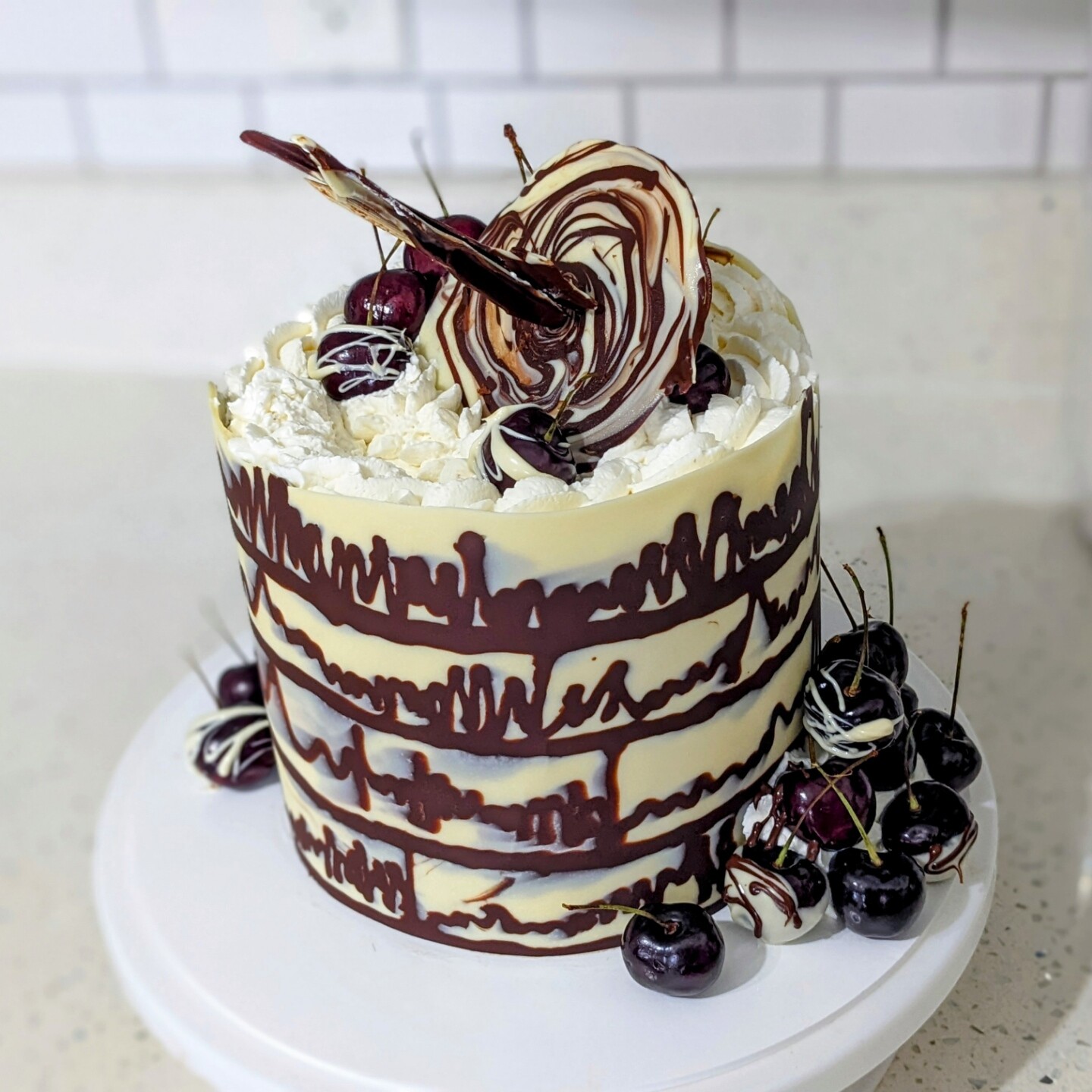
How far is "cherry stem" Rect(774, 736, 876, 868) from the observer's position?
2.49 ft

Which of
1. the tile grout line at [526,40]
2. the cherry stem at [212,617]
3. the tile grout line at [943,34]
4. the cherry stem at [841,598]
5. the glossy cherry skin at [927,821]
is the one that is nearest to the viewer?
the glossy cherry skin at [927,821]

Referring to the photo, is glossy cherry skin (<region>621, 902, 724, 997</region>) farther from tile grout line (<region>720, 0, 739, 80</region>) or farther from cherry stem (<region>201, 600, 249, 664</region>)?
tile grout line (<region>720, 0, 739, 80</region>)

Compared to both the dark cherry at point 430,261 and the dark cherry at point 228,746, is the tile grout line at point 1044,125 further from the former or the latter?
the dark cherry at point 228,746

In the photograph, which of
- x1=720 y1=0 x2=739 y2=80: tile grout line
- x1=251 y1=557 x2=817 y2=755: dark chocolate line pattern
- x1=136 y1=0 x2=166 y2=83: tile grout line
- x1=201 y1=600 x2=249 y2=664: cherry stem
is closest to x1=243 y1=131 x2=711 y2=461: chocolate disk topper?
x1=251 y1=557 x2=817 y2=755: dark chocolate line pattern

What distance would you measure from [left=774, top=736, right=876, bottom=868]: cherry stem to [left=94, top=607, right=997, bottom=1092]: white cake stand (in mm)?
47

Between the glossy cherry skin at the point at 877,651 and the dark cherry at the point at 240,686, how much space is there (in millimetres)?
394

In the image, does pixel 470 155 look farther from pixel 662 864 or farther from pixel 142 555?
pixel 662 864

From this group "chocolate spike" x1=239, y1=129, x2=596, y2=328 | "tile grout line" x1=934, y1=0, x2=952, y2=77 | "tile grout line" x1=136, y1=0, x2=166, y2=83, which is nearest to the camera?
"chocolate spike" x1=239, y1=129, x2=596, y2=328

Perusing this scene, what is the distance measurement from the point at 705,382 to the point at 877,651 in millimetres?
212

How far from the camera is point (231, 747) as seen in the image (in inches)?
36.0

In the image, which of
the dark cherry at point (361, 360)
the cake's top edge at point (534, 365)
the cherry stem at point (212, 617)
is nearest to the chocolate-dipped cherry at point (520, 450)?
the cake's top edge at point (534, 365)

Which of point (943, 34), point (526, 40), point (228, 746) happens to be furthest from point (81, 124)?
point (228, 746)

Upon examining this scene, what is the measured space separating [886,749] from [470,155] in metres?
1.10

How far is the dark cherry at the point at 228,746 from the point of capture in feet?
3.00
